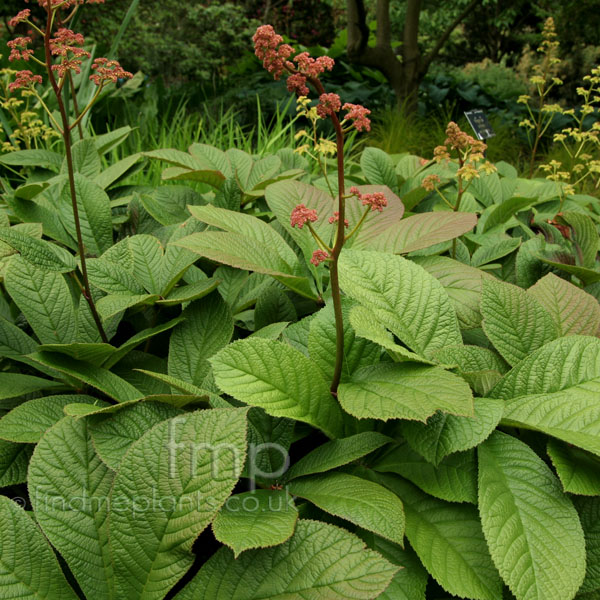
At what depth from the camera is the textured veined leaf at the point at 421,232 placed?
950 mm

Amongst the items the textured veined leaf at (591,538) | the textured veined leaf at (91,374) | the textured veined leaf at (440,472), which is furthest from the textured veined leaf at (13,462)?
the textured veined leaf at (591,538)

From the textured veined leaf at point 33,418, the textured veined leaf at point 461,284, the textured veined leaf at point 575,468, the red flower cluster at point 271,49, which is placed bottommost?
the textured veined leaf at point 33,418

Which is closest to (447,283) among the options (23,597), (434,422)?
(434,422)

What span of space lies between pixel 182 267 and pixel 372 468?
43 cm

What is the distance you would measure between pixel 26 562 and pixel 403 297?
0.56m

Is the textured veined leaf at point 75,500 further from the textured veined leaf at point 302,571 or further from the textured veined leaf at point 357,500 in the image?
the textured veined leaf at point 357,500

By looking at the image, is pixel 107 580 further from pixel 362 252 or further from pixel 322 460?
pixel 362 252

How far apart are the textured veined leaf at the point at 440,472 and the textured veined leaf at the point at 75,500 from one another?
34 centimetres

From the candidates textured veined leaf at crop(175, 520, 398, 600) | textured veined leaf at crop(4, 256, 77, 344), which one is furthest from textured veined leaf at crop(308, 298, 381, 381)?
textured veined leaf at crop(4, 256, 77, 344)

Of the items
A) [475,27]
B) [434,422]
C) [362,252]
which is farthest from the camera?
[475,27]

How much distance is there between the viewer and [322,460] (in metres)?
0.69

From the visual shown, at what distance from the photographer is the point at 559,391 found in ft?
2.31

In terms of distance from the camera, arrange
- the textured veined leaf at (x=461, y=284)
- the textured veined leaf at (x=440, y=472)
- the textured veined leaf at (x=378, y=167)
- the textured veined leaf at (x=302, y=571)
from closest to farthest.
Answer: the textured veined leaf at (x=302, y=571)
the textured veined leaf at (x=440, y=472)
the textured veined leaf at (x=461, y=284)
the textured veined leaf at (x=378, y=167)

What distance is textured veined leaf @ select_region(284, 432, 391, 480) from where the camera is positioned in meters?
0.67
